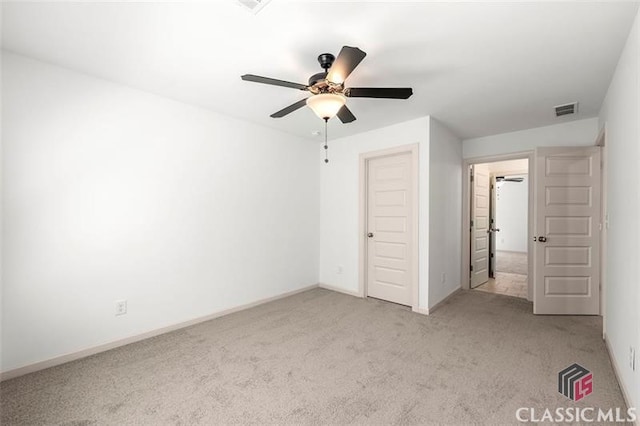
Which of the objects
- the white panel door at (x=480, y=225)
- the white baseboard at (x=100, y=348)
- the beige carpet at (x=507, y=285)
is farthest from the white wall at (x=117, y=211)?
the beige carpet at (x=507, y=285)

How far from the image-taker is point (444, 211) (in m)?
4.03

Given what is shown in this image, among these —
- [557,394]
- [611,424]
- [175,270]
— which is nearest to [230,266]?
[175,270]

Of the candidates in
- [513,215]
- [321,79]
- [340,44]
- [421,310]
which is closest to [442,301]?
[421,310]

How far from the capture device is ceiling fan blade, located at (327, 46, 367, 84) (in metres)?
1.66

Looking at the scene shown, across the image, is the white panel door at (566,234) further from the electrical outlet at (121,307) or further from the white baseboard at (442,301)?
the electrical outlet at (121,307)

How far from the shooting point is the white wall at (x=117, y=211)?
7.42 ft

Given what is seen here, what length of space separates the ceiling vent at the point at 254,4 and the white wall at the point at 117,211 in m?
1.79

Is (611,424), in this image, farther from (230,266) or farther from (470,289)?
(230,266)

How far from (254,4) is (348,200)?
3084mm

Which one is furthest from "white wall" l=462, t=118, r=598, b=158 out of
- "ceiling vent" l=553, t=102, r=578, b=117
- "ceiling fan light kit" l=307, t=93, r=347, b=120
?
"ceiling fan light kit" l=307, t=93, r=347, b=120

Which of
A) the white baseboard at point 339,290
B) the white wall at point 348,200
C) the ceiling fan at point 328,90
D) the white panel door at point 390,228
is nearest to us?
the ceiling fan at point 328,90

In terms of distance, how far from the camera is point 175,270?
3.12 metres

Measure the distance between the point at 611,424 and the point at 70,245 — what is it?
412 cm

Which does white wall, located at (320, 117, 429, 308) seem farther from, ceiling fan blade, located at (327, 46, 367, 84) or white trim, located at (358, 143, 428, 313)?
ceiling fan blade, located at (327, 46, 367, 84)
